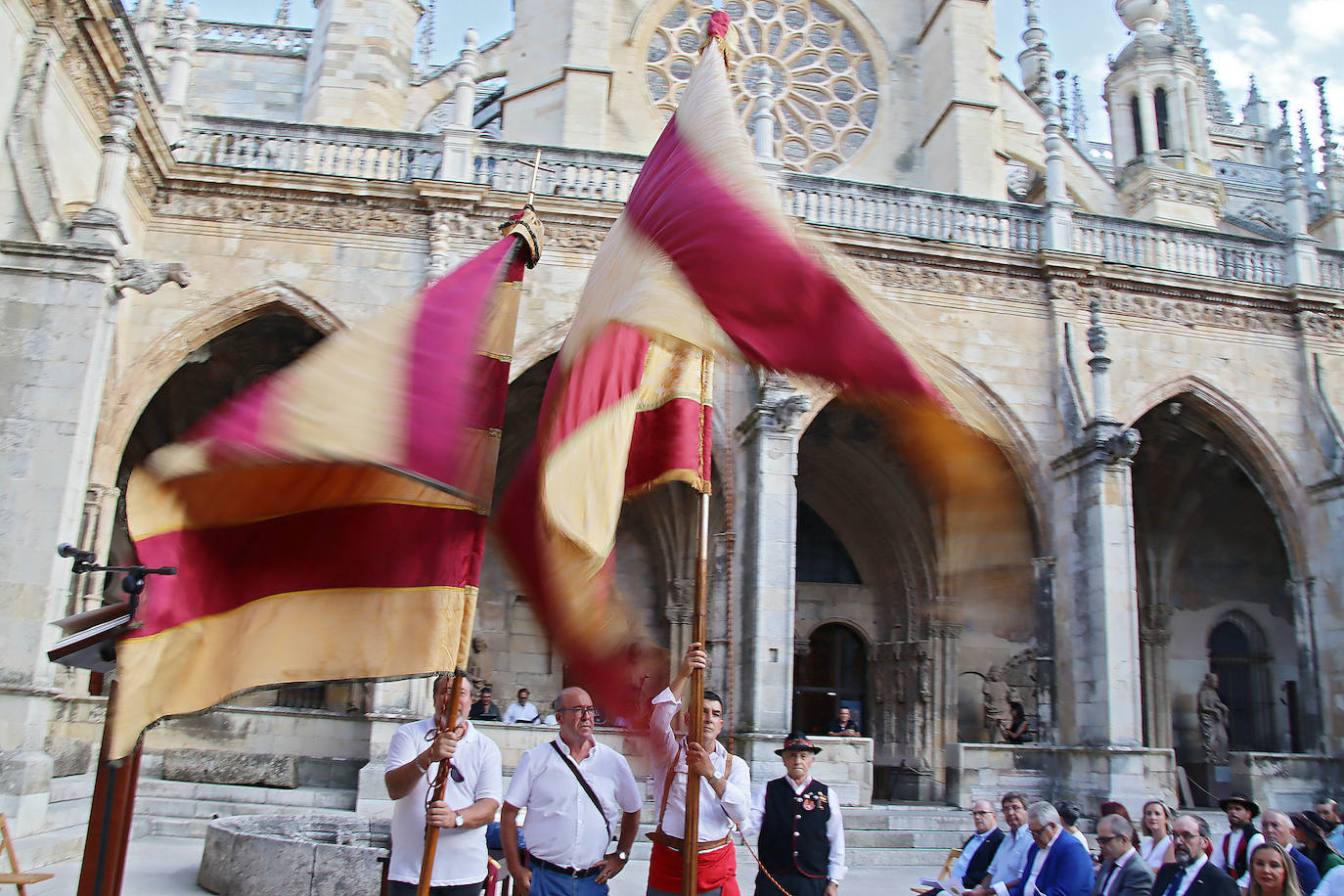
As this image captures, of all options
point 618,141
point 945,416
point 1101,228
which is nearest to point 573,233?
point 618,141

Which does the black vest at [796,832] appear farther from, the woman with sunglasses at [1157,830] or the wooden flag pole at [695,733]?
the woman with sunglasses at [1157,830]

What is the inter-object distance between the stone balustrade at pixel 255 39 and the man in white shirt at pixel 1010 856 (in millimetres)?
17061

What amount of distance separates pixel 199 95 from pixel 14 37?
9.79m

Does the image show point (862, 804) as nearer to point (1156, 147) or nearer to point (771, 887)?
point (771, 887)

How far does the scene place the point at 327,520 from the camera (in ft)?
10.9

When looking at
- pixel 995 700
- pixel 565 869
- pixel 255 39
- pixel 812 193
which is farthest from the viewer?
pixel 255 39

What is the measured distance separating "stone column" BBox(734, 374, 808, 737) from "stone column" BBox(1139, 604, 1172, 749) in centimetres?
738

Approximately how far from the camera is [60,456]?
8.52 m

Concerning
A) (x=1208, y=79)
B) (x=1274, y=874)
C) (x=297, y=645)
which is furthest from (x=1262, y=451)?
(x=1208, y=79)

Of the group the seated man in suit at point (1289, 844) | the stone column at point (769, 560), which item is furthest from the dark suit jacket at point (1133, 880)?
the stone column at point (769, 560)

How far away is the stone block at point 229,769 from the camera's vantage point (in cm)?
1061

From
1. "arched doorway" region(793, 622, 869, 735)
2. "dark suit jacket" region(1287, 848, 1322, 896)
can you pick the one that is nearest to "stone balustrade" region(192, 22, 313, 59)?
"arched doorway" region(793, 622, 869, 735)

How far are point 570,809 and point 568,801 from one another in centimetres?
3

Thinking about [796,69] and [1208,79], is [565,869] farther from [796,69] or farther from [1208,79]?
[1208,79]
